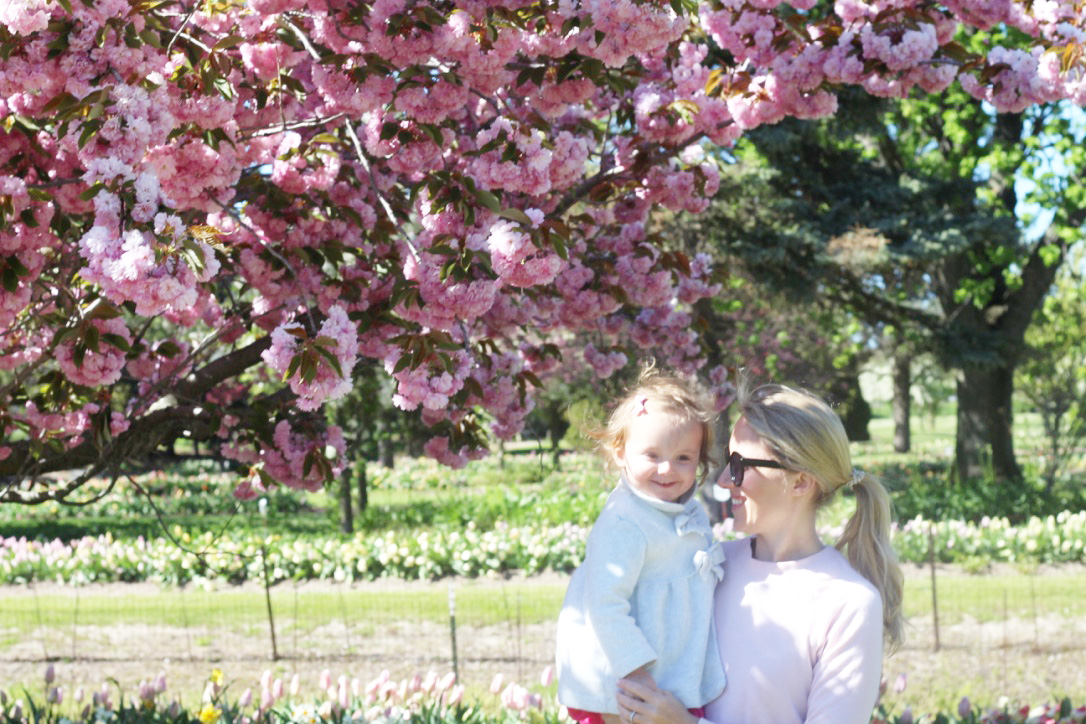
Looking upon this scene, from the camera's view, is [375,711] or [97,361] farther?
[375,711]

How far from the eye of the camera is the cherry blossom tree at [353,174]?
2.35 m

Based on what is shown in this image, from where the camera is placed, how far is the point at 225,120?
2.62 m

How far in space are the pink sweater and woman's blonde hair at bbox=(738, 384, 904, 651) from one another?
73mm

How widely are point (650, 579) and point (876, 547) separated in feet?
1.43

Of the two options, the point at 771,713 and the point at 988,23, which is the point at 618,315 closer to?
the point at 988,23

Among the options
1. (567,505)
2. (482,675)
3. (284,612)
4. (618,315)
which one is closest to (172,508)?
(567,505)

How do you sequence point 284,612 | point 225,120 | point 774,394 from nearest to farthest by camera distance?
point 774,394 < point 225,120 < point 284,612

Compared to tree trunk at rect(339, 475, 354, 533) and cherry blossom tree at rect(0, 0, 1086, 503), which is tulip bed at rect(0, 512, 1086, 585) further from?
cherry blossom tree at rect(0, 0, 1086, 503)

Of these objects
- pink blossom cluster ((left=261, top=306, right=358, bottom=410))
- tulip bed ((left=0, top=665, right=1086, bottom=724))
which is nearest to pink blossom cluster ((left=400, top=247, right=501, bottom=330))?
pink blossom cluster ((left=261, top=306, right=358, bottom=410))

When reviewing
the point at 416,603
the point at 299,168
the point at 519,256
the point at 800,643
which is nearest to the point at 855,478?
the point at 800,643

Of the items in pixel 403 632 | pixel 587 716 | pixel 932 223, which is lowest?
pixel 403 632

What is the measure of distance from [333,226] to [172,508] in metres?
15.3

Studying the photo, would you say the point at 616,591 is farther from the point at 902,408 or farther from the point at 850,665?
the point at 902,408

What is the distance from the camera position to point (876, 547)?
203 centimetres
